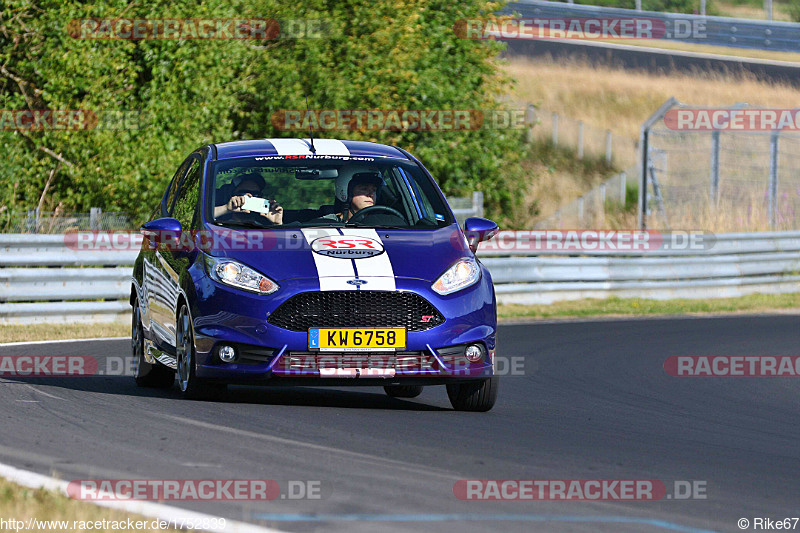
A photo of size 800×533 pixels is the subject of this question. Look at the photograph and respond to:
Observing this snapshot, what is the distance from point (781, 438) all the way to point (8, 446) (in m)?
4.33

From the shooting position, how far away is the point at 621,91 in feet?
156

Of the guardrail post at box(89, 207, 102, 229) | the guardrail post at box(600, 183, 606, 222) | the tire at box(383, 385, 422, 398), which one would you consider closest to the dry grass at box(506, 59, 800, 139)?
the guardrail post at box(600, 183, 606, 222)

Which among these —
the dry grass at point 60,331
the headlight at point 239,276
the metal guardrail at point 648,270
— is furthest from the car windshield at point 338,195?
the metal guardrail at point 648,270

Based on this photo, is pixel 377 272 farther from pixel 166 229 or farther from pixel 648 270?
pixel 648 270

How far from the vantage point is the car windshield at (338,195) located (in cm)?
938

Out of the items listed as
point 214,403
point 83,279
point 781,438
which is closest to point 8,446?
point 214,403

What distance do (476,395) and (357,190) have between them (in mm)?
1702

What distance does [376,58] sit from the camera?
25.5 meters

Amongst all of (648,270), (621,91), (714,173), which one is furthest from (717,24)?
(648,270)

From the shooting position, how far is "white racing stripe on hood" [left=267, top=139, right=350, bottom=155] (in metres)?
9.94

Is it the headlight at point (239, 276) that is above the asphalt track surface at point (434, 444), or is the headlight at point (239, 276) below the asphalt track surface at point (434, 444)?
above

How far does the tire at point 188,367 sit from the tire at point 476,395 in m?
1.52

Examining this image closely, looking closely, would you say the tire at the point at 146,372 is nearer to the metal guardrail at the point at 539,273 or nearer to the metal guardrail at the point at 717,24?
the metal guardrail at the point at 539,273

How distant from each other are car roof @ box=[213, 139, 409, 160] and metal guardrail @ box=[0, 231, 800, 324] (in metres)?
6.30
